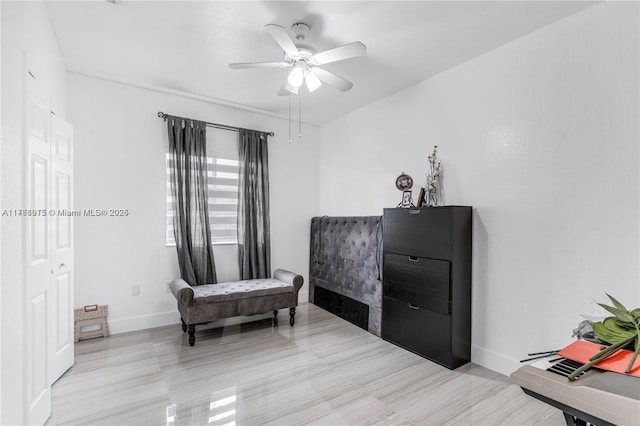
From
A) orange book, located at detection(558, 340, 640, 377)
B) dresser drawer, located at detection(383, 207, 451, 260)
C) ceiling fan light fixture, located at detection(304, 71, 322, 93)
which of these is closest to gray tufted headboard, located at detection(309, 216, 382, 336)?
dresser drawer, located at detection(383, 207, 451, 260)

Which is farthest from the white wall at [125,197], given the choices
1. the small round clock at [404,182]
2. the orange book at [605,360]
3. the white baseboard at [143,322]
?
the orange book at [605,360]

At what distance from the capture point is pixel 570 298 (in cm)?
216

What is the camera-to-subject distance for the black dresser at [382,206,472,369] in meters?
2.58

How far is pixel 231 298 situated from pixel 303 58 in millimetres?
2431

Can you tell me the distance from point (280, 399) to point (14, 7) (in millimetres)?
2761

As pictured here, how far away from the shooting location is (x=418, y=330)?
2.85 m

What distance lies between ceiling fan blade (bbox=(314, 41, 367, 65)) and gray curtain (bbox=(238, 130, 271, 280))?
2.03m

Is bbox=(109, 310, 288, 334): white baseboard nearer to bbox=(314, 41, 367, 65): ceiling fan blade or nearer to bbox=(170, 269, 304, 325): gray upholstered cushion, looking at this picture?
bbox=(170, 269, 304, 325): gray upholstered cushion

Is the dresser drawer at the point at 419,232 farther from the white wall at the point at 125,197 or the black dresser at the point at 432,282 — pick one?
the white wall at the point at 125,197

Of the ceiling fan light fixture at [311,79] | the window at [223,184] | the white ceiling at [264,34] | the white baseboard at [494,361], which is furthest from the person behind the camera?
the window at [223,184]

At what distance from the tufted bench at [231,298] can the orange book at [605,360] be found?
2.90m

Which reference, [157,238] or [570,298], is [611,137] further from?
[157,238]

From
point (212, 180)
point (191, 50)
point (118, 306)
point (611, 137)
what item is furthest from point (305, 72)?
point (118, 306)

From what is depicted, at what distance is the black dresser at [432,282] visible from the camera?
8.46 ft
